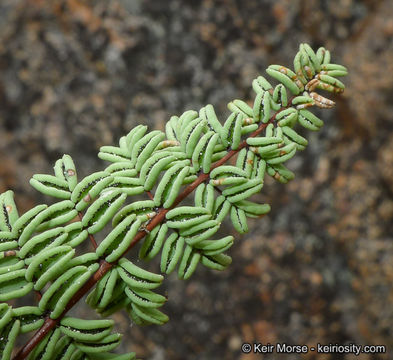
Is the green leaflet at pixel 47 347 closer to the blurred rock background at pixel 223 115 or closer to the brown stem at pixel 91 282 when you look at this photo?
the brown stem at pixel 91 282

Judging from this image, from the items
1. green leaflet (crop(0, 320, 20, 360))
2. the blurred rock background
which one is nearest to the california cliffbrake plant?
green leaflet (crop(0, 320, 20, 360))

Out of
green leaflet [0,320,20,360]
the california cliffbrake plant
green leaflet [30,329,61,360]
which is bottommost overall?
green leaflet [30,329,61,360]

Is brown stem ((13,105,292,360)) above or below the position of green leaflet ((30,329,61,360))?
above

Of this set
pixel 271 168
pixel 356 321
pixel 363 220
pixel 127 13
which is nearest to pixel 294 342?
pixel 356 321

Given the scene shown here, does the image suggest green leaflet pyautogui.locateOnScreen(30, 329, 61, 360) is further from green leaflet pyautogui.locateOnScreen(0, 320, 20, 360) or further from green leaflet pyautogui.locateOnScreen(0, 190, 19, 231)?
green leaflet pyautogui.locateOnScreen(0, 190, 19, 231)

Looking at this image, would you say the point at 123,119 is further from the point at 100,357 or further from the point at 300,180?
the point at 100,357

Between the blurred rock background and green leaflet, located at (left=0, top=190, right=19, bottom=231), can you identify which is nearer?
green leaflet, located at (left=0, top=190, right=19, bottom=231)

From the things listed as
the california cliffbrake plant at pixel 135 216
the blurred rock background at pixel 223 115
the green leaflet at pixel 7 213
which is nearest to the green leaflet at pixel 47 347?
the california cliffbrake plant at pixel 135 216

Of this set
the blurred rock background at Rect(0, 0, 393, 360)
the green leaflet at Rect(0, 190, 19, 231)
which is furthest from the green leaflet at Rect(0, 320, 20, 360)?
the blurred rock background at Rect(0, 0, 393, 360)

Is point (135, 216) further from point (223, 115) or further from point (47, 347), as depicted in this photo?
point (223, 115)
